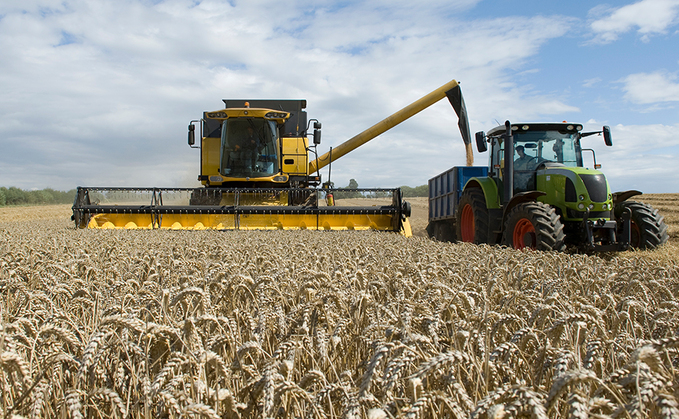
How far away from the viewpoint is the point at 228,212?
33.3 ft

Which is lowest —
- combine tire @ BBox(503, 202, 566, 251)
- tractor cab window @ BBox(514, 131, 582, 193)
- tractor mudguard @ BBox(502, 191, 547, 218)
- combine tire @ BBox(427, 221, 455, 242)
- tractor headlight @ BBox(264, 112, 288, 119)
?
combine tire @ BBox(427, 221, 455, 242)

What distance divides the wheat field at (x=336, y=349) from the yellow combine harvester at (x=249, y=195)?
20.2ft

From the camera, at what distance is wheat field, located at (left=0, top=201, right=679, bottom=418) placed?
118cm

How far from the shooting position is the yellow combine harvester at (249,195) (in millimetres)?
10203

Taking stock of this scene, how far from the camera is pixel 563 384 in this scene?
920 mm

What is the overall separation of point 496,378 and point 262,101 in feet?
40.2

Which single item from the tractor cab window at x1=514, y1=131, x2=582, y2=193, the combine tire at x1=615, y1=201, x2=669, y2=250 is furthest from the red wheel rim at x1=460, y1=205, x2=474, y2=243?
the combine tire at x1=615, y1=201, x2=669, y2=250

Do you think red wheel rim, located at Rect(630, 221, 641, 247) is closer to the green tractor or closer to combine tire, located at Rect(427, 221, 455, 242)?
the green tractor

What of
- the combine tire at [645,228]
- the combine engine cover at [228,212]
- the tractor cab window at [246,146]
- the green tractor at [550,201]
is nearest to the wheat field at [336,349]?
the green tractor at [550,201]

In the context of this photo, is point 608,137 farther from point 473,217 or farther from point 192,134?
point 192,134

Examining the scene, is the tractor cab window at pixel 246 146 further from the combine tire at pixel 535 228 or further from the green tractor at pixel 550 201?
the combine tire at pixel 535 228

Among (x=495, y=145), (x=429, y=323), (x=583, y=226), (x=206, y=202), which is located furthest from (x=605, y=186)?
(x=206, y=202)

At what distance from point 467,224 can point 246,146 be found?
5500 millimetres

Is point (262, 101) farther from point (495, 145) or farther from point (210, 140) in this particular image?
point (495, 145)
